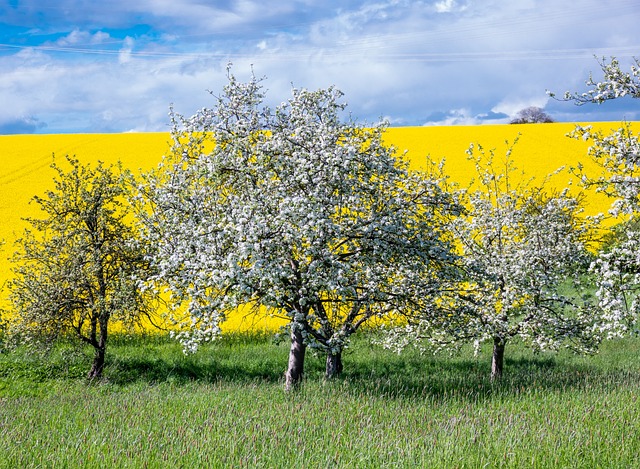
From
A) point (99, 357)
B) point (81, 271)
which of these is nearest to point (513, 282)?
point (81, 271)

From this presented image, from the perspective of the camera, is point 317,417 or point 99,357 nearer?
point 317,417

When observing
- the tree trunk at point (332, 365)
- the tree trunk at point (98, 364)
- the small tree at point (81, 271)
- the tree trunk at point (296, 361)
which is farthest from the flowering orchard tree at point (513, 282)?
the tree trunk at point (98, 364)

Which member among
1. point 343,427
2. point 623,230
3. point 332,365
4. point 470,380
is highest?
point 623,230

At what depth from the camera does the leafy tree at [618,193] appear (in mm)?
11547

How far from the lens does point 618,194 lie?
42.2 ft

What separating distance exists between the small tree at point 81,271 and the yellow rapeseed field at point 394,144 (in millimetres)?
18372

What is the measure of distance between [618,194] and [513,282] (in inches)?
202

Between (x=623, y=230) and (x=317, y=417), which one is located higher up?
(x=623, y=230)

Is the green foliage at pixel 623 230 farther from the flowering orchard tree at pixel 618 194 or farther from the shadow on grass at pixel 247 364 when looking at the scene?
the shadow on grass at pixel 247 364

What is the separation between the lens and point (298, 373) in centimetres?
1557

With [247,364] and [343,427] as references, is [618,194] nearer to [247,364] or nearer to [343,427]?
[343,427]

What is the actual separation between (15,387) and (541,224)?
56.8 ft

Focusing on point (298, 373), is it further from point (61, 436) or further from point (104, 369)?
point (104, 369)

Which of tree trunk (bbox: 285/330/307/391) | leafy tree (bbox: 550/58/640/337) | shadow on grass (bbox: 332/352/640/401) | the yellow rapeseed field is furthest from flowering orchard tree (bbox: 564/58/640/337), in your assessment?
the yellow rapeseed field
